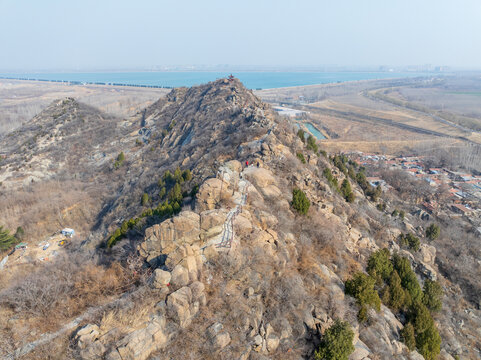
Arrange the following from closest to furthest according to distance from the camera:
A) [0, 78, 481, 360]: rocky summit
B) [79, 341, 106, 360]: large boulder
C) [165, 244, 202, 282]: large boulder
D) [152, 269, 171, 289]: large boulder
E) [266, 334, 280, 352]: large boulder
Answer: [79, 341, 106, 360]: large boulder < [0, 78, 481, 360]: rocky summit < [266, 334, 280, 352]: large boulder < [152, 269, 171, 289]: large boulder < [165, 244, 202, 282]: large boulder

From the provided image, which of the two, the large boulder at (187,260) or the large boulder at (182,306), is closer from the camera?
the large boulder at (182,306)

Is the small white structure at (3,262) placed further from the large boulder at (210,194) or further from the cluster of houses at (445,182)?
the cluster of houses at (445,182)

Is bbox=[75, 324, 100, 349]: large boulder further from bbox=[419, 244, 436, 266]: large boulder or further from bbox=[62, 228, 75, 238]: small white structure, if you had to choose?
bbox=[419, 244, 436, 266]: large boulder

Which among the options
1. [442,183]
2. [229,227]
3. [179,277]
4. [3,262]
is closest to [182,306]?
[179,277]

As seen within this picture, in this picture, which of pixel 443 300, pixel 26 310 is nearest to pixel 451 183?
pixel 443 300

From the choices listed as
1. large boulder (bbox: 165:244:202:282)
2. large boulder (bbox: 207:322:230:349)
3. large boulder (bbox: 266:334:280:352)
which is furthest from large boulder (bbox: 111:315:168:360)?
large boulder (bbox: 266:334:280:352)

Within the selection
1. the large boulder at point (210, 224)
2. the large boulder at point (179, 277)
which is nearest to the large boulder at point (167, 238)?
the large boulder at point (210, 224)
